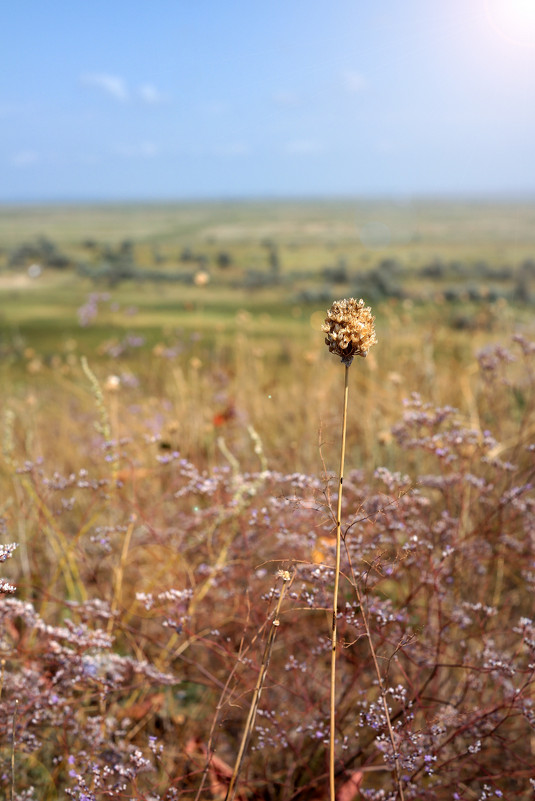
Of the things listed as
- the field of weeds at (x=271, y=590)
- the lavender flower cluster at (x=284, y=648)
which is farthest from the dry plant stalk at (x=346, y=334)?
the lavender flower cluster at (x=284, y=648)

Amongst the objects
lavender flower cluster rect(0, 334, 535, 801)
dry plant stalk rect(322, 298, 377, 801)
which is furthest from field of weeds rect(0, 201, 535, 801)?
dry plant stalk rect(322, 298, 377, 801)

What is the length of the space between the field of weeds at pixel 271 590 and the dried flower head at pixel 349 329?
0.17m

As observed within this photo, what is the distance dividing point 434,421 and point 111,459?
107cm

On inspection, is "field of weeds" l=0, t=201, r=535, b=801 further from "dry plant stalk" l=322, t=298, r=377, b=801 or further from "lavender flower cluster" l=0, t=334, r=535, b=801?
"dry plant stalk" l=322, t=298, r=377, b=801

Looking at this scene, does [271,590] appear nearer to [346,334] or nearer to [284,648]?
[346,334]

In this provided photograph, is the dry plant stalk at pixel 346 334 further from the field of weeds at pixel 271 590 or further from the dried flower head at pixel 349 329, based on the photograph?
the field of weeds at pixel 271 590

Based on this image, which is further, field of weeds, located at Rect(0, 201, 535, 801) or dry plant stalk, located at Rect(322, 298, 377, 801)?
field of weeds, located at Rect(0, 201, 535, 801)

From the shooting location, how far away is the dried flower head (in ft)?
2.91

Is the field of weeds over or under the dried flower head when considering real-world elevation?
under

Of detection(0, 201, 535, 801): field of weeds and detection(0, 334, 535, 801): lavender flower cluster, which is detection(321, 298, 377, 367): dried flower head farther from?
detection(0, 334, 535, 801): lavender flower cluster

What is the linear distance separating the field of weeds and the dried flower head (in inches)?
6.8

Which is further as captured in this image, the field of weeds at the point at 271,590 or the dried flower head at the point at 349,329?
the field of weeds at the point at 271,590

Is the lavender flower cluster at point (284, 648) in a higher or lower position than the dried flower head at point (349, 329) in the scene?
lower

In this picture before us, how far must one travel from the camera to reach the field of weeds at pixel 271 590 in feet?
4.58
